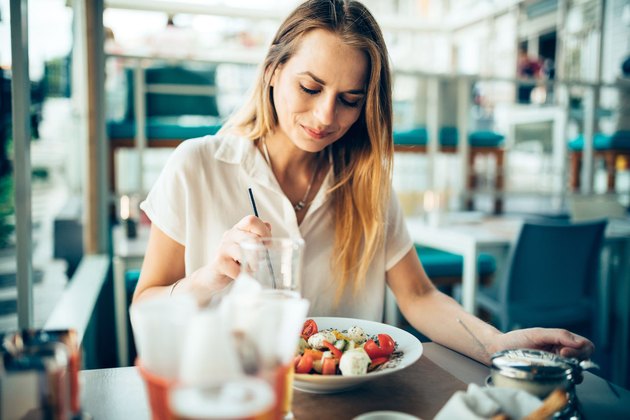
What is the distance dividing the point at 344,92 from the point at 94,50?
1924mm

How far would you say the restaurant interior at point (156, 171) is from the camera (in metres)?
1.20

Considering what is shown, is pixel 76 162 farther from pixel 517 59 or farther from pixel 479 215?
pixel 517 59

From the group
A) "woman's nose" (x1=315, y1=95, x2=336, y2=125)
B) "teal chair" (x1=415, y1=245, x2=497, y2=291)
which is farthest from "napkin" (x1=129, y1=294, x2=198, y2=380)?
"teal chair" (x1=415, y1=245, x2=497, y2=291)

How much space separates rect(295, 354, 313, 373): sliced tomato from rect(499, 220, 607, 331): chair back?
1601 millimetres

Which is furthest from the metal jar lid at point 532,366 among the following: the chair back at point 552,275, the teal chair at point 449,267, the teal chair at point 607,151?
the teal chair at point 607,151

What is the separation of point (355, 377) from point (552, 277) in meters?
1.82

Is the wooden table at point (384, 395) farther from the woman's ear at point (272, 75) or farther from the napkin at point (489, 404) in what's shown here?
the woman's ear at point (272, 75)

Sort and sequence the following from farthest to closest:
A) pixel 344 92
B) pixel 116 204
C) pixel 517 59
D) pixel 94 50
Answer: pixel 517 59, pixel 116 204, pixel 94 50, pixel 344 92

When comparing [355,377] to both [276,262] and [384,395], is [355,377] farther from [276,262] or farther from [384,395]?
Answer: [276,262]

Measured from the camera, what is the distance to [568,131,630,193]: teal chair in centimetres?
402

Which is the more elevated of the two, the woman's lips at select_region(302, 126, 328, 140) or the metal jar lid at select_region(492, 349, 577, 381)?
the woman's lips at select_region(302, 126, 328, 140)

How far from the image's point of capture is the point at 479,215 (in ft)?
10.0

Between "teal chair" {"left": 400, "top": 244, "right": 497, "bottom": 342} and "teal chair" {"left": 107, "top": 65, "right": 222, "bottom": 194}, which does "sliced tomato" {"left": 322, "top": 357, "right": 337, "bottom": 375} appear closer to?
"teal chair" {"left": 400, "top": 244, "right": 497, "bottom": 342}

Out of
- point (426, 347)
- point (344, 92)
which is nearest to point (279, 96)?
point (344, 92)
